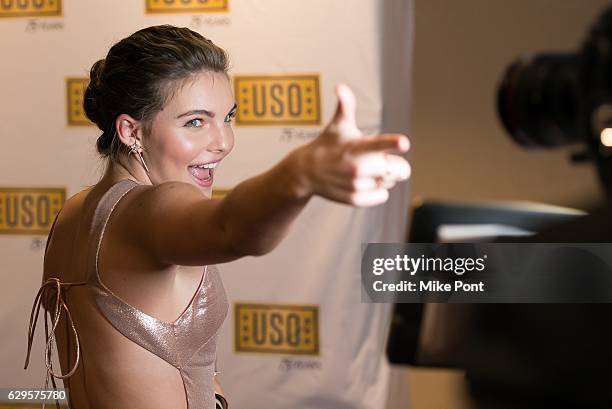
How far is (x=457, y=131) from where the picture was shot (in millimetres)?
2557

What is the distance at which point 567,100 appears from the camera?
584mm

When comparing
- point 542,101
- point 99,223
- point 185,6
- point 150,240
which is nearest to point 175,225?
point 150,240

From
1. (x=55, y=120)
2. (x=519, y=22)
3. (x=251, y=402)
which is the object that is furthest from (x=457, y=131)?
(x=55, y=120)

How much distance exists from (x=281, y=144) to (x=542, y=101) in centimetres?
188

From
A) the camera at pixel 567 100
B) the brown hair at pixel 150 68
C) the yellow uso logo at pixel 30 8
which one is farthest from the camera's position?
the yellow uso logo at pixel 30 8

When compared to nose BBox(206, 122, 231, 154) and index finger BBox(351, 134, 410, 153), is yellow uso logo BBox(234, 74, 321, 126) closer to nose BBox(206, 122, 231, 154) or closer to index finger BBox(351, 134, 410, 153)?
nose BBox(206, 122, 231, 154)

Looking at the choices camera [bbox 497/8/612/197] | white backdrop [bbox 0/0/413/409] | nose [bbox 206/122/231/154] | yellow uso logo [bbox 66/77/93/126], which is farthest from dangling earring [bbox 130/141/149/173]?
yellow uso logo [bbox 66/77/93/126]

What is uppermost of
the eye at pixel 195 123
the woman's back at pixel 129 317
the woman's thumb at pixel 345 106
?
the woman's thumb at pixel 345 106

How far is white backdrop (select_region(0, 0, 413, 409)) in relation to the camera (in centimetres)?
240

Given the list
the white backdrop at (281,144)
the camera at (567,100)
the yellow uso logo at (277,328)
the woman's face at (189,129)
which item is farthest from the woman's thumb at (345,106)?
the yellow uso logo at (277,328)

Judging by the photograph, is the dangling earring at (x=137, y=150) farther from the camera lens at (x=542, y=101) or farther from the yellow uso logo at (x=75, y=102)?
the yellow uso logo at (x=75, y=102)

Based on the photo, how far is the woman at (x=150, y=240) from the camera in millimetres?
1034

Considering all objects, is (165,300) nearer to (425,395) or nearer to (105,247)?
(105,247)

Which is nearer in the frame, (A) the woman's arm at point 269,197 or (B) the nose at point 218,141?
(A) the woman's arm at point 269,197
